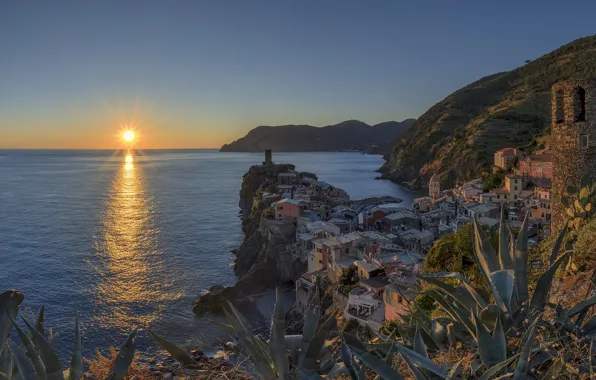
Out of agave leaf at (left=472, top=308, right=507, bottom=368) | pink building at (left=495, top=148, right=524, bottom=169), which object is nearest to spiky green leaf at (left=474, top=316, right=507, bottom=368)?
agave leaf at (left=472, top=308, right=507, bottom=368)

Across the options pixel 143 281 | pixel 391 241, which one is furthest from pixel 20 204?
pixel 391 241

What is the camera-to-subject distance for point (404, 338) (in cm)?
367

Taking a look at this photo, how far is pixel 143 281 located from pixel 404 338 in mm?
25701

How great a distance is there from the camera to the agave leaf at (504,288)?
111 inches

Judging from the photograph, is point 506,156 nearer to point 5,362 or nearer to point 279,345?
point 279,345

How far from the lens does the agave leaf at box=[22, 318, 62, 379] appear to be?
2.52m

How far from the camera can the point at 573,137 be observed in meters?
7.58

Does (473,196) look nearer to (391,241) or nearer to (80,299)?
(391,241)

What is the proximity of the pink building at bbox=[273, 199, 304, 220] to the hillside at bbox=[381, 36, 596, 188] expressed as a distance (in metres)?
29.0

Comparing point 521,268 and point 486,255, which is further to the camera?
point 486,255

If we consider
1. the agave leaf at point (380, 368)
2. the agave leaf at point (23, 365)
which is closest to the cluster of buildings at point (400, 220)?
the agave leaf at point (380, 368)

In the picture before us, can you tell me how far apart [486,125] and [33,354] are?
230 ft

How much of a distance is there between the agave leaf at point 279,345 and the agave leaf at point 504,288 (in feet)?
4.63

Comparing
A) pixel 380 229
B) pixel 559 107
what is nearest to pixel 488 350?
pixel 559 107
